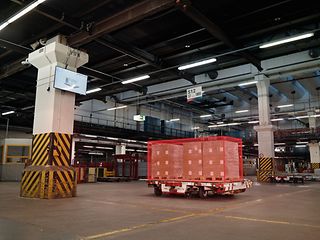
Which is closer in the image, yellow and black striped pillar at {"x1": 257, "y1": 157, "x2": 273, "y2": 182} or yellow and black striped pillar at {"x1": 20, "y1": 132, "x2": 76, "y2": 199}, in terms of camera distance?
yellow and black striped pillar at {"x1": 20, "y1": 132, "x2": 76, "y2": 199}

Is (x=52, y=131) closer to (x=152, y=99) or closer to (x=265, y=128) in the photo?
(x=152, y=99)

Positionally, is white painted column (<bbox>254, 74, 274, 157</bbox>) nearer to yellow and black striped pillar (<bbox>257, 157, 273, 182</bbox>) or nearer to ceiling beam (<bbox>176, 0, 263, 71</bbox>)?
yellow and black striped pillar (<bbox>257, 157, 273, 182</bbox>)

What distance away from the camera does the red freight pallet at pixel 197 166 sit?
1008 cm

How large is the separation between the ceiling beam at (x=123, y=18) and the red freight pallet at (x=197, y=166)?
4918mm

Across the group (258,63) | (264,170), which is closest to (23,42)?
(258,63)

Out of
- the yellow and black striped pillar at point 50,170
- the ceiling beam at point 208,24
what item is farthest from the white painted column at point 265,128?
the yellow and black striped pillar at point 50,170

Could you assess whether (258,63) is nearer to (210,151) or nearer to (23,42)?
(210,151)

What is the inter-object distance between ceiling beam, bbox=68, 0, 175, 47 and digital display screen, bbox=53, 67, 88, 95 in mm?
1280

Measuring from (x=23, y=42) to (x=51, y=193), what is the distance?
7.38 m

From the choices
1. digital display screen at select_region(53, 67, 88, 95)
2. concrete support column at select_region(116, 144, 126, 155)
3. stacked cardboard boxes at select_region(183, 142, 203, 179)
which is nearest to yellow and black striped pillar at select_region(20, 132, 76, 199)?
digital display screen at select_region(53, 67, 88, 95)

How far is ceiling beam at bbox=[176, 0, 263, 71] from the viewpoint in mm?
9297

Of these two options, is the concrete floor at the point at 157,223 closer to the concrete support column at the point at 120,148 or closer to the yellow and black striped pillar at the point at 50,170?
the yellow and black striped pillar at the point at 50,170

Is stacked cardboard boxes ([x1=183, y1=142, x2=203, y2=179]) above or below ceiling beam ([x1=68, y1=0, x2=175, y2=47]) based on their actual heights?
below

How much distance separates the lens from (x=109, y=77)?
61.6 feet
